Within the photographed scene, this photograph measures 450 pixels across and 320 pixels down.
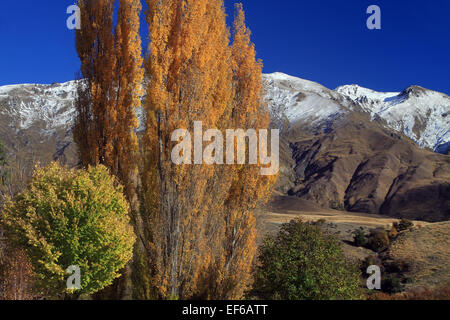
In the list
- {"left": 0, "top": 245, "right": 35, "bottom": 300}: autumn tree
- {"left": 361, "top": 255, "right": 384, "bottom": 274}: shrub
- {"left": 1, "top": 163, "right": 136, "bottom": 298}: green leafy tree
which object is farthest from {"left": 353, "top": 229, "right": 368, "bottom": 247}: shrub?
{"left": 0, "top": 245, "right": 35, "bottom": 300}: autumn tree

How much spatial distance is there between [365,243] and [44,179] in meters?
40.3

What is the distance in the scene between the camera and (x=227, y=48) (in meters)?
14.5

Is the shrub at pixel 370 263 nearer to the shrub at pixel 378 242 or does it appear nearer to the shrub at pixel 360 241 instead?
the shrub at pixel 378 242

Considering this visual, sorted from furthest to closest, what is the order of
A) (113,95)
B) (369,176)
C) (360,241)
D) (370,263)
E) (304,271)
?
(369,176)
(360,241)
(370,263)
(304,271)
(113,95)

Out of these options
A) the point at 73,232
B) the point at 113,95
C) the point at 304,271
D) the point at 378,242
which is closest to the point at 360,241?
the point at 378,242

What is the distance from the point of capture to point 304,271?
13922mm

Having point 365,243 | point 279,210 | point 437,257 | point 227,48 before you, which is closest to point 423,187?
point 279,210

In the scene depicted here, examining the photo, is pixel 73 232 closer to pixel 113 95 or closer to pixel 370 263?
pixel 113 95

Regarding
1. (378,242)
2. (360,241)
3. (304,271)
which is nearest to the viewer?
(304,271)

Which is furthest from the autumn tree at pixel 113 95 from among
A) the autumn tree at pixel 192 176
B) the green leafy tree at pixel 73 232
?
the green leafy tree at pixel 73 232

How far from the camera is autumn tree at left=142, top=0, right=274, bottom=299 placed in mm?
11688

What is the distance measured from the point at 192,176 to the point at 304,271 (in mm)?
5928
